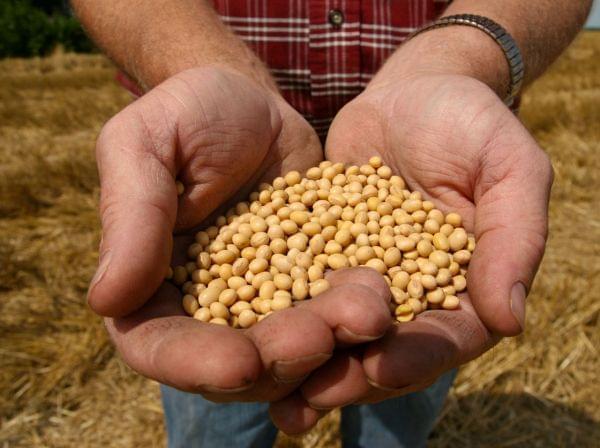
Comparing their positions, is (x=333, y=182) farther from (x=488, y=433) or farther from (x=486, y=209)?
(x=488, y=433)

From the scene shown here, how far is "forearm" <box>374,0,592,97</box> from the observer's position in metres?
2.11

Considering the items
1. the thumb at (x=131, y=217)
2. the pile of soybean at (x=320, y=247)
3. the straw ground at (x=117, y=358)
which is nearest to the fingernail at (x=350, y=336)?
the pile of soybean at (x=320, y=247)

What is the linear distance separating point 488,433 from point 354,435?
3.50ft

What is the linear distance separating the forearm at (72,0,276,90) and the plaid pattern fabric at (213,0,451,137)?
11 cm

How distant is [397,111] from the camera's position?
2086mm

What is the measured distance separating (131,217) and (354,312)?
596mm

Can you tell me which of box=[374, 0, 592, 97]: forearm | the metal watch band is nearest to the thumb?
box=[374, 0, 592, 97]: forearm

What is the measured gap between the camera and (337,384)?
1305 mm

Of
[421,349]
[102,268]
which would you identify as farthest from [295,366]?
[102,268]

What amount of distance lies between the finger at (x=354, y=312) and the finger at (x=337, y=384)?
0.24ft

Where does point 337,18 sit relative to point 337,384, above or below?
above

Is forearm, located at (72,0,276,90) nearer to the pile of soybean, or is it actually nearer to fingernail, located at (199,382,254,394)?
the pile of soybean

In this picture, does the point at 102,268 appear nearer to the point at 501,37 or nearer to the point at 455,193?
the point at 455,193

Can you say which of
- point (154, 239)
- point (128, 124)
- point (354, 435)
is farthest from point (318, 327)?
point (354, 435)
